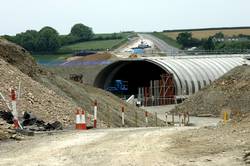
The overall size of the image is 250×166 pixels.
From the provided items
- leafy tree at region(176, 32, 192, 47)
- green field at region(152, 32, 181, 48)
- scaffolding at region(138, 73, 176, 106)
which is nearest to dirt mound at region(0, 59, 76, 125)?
scaffolding at region(138, 73, 176, 106)

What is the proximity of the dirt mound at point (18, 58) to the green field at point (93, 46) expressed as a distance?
285 feet

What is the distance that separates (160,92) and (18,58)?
118ft

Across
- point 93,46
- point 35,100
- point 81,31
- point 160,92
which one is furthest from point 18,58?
point 81,31

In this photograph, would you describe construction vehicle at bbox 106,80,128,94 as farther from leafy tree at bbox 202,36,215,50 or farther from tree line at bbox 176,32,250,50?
leafy tree at bbox 202,36,215,50

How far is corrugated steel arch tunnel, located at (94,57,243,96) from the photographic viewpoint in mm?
64494

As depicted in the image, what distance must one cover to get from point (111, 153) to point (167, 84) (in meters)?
53.1

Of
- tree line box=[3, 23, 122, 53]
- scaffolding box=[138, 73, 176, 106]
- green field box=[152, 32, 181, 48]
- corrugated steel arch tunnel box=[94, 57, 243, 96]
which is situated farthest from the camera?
green field box=[152, 32, 181, 48]

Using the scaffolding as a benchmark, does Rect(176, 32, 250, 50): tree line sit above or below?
above

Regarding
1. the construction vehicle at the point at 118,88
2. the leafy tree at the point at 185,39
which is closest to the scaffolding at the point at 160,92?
the construction vehicle at the point at 118,88

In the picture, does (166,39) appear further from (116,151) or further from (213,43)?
(116,151)

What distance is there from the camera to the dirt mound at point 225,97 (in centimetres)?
4519

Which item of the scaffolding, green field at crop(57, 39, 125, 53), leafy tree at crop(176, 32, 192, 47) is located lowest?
the scaffolding

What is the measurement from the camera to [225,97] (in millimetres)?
47062

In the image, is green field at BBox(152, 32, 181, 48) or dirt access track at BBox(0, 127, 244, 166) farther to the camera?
green field at BBox(152, 32, 181, 48)
